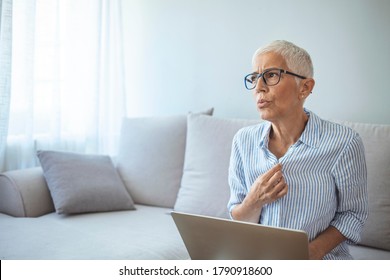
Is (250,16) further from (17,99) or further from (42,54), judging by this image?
(17,99)

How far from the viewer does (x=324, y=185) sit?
1.17 metres

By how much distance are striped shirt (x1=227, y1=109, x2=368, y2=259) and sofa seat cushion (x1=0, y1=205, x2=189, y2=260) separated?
0.55 meters

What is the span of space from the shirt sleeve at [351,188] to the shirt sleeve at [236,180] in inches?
10.8

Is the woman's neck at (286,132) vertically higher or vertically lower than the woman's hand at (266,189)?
higher

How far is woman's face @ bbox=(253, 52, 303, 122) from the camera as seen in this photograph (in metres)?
1.18

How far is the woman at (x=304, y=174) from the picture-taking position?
1158 mm

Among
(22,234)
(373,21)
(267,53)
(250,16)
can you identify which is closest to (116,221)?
(22,234)

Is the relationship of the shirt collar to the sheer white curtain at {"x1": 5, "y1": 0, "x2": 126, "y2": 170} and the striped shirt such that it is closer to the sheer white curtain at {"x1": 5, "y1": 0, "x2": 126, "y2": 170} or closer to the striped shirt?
the striped shirt

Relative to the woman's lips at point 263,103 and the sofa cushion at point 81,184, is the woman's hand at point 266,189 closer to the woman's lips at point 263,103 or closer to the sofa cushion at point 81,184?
the woman's lips at point 263,103

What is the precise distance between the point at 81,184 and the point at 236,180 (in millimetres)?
937

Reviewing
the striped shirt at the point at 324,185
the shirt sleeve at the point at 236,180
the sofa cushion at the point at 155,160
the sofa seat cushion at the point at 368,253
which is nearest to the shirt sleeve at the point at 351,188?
the striped shirt at the point at 324,185

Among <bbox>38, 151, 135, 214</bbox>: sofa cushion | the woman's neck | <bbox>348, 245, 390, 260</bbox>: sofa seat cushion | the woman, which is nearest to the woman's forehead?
the woman

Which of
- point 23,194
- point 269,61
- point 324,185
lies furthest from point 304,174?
point 23,194

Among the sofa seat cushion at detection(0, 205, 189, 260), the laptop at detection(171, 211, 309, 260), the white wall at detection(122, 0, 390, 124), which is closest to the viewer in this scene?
the laptop at detection(171, 211, 309, 260)
